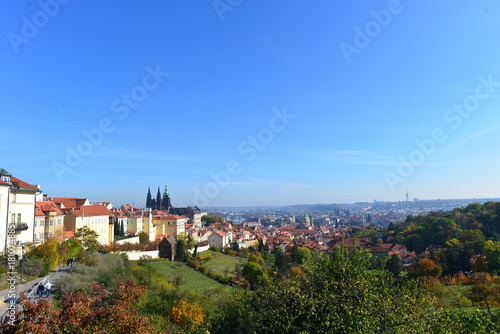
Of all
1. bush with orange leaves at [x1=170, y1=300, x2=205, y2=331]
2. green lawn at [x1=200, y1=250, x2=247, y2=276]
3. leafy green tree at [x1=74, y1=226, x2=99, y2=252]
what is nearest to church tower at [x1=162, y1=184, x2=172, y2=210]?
green lawn at [x1=200, y1=250, x2=247, y2=276]

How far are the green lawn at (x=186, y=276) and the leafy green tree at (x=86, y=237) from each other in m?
6.38

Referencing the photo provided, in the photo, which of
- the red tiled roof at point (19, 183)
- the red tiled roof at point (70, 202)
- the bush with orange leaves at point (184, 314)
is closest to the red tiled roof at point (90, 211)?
the red tiled roof at point (70, 202)

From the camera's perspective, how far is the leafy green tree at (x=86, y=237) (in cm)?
2912

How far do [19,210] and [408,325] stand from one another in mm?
22971

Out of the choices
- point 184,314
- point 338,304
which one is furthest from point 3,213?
point 338,304

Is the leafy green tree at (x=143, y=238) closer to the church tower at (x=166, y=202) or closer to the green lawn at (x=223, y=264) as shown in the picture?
the green lawn at (x=223, y=264)

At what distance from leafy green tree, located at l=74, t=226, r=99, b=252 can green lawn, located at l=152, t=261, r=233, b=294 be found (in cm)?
638

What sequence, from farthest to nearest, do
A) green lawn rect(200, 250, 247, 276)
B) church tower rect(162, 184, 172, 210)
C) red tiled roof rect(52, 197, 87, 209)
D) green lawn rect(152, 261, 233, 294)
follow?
church tower rect(162, 184, 172, 210), green lawn rect(200, 250, 247, 276), red tiled roof rect(52, 197, 87, 209), green lawn rect(152, 261, 233, 294)

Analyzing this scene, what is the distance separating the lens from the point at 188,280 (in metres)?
32.6

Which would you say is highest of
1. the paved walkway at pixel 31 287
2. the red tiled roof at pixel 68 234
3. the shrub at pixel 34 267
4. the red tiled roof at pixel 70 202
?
the red tiled roof at pixel 70 202

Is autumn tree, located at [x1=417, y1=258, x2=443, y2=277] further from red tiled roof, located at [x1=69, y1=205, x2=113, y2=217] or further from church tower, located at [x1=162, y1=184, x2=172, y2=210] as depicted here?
church tower, located at [x1=162, y1=184, x2=172, y2=210]

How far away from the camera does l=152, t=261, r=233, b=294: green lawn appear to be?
30.7m

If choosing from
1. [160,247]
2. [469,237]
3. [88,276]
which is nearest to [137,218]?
[160,247]

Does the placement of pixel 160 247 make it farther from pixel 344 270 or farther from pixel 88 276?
pixel 344 270
